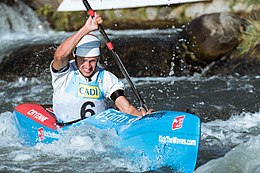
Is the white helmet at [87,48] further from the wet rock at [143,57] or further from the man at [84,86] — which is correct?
the wet rock at [143,57]

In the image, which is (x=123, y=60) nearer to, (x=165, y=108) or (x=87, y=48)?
(x=165, y=108)

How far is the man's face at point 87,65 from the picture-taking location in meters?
5.95

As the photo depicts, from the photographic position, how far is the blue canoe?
526cm

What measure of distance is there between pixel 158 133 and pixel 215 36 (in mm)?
5271

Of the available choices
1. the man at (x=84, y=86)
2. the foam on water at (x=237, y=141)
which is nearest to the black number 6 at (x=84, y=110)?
the man at (x=84, y=86)

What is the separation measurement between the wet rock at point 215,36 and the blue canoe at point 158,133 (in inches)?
188

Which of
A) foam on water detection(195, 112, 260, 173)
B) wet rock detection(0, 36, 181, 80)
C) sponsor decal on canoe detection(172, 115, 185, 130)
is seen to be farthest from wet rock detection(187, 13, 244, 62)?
sponsor decal on canoe detection(172, 115, 185, 130)

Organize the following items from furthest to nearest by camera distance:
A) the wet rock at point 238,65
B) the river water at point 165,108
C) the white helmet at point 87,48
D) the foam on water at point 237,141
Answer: the wet rock at point 238,65, the white helmet at point 87,48, the river water at point 165,108, the foam on water at point 237,141

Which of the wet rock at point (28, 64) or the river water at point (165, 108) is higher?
the wet rock at point (28, 64)

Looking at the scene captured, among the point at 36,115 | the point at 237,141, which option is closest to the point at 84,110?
the point at 36,115

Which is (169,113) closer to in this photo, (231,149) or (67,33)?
(231,149)

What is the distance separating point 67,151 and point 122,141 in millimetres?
631

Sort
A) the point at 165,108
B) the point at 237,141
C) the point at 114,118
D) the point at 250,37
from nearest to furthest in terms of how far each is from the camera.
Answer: the point at 114,118, the point at 237,141, the point at 165,108, the point at 250,37

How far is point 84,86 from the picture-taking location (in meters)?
6.02
